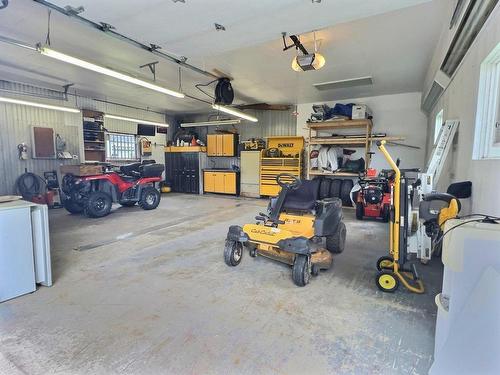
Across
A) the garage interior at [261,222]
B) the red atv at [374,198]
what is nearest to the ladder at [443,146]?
the garage interior at [261,222]

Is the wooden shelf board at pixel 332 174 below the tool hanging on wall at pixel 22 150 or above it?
below

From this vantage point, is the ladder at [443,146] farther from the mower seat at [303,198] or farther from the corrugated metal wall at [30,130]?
the corrugated metal wall at [30,130]

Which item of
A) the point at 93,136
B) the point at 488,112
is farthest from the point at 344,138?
the point at 93,136

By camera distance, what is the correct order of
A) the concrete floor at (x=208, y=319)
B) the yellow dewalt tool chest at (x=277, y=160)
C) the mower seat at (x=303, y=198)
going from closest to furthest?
the concrete floor at (x=208, y=319), the mower seat at (x=303, y=198), the yellow dewalt tool chest at (x=277, y=160)

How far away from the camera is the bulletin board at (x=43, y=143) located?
21.2ft

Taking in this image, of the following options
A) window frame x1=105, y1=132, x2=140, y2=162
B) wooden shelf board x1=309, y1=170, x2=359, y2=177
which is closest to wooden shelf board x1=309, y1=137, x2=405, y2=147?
wooden shelf board x1=309, y1=170, x2=359, y2=177

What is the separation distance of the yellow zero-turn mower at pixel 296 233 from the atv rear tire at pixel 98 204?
386 centimetres

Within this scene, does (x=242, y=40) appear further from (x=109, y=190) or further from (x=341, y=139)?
(x=109, y=190)

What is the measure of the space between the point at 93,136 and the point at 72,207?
2.62 m

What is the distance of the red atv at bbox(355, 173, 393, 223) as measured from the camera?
17.2 ft

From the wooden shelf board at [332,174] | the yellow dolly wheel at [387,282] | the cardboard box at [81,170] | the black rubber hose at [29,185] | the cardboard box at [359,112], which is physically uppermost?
the cardboard box at [359,112]

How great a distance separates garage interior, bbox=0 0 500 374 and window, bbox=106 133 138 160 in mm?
1535

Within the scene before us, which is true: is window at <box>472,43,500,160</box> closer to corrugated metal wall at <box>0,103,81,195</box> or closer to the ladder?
the ladder

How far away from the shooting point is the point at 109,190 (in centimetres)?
613
